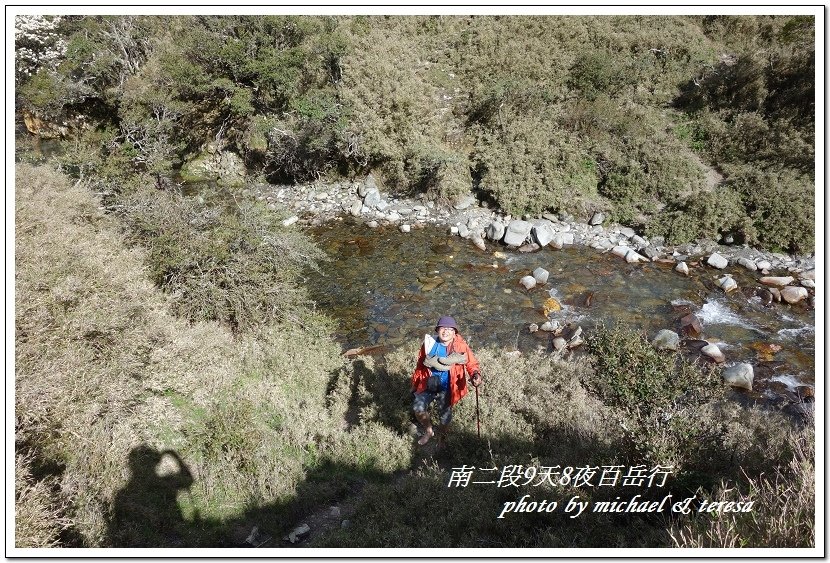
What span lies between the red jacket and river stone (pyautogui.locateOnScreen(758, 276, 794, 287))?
36.1 feet

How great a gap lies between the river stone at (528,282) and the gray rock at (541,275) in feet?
0.63

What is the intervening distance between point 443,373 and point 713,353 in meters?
7.03

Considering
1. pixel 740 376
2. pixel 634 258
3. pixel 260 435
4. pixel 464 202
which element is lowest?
pixel 740 376

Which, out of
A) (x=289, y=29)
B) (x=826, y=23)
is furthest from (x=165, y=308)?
(x=289, y=29)

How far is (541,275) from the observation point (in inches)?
518

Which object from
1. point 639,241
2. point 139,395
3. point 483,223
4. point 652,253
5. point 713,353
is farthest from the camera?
point 483,223

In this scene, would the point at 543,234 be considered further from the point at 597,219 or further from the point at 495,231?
the point at 597,219

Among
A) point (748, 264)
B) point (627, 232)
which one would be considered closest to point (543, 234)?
point (627, 232)

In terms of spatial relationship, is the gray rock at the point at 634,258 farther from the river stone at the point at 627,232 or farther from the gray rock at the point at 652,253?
the river stone at the point at 627,232

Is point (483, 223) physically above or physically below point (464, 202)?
below

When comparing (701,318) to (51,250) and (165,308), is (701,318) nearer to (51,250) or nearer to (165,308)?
(165,308)

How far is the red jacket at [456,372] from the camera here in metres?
6.67

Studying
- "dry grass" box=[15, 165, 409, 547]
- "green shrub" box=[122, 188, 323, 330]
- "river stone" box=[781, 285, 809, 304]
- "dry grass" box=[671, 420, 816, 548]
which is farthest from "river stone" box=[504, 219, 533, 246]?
"dry grass" box=[671, 420, 816, 548]

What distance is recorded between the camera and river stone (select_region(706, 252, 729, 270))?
1346 cm
